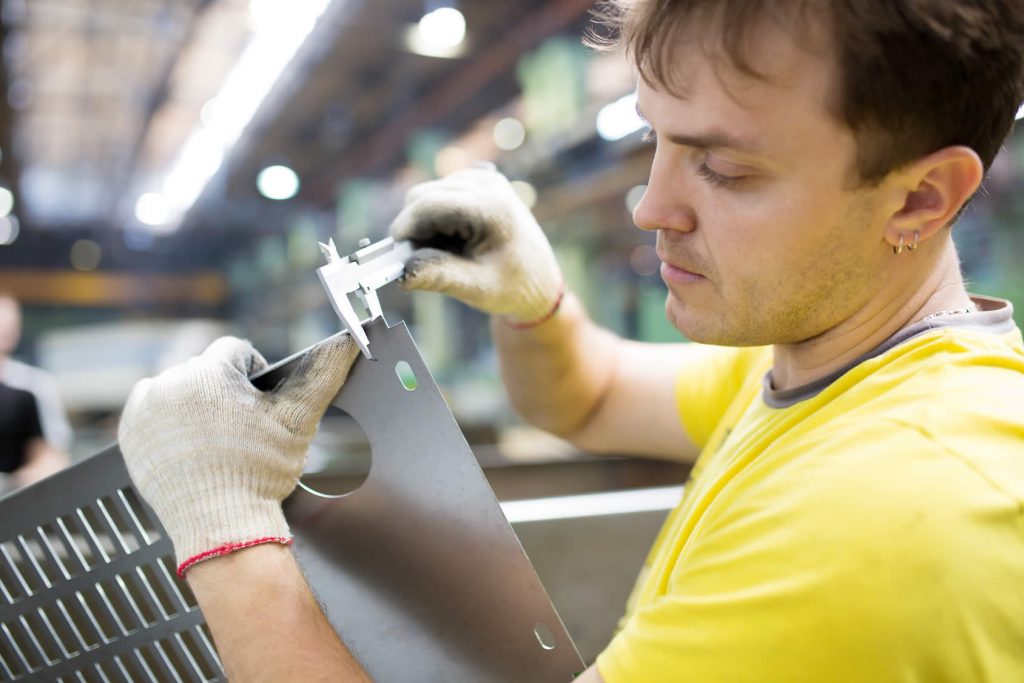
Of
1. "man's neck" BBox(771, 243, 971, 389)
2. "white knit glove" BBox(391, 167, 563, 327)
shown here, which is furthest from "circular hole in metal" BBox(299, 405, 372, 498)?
"man's neck" BBox(771, 243, 971, 389)

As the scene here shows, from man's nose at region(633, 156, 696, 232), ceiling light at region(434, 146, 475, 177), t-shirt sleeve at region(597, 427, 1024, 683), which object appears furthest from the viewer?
ceiling light at region(434, 146, 475, 177)

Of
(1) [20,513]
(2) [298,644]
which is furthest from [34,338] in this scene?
(2) [298,644]

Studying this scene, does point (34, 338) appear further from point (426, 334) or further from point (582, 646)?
point (582, 646)

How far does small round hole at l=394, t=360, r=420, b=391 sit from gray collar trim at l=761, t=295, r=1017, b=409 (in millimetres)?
442

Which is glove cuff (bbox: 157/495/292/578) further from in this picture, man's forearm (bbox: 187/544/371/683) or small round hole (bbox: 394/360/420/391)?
small round hole (bbox: 394/360/420/391)

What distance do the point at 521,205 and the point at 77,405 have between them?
150 inches

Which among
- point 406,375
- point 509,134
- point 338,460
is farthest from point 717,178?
point 509,134

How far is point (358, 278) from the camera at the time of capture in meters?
0.81

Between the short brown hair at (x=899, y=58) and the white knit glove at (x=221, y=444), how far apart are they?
19.2 inches

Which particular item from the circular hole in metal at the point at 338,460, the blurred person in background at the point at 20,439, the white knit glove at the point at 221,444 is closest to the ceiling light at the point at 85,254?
the circular hole in metal at the point at 338,460

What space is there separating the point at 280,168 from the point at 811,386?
217 inches

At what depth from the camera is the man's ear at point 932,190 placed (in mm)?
744

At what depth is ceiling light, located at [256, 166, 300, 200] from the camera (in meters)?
5.65

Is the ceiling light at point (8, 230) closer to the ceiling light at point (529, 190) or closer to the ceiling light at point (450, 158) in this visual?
the ceiling light at point (450, 158)
